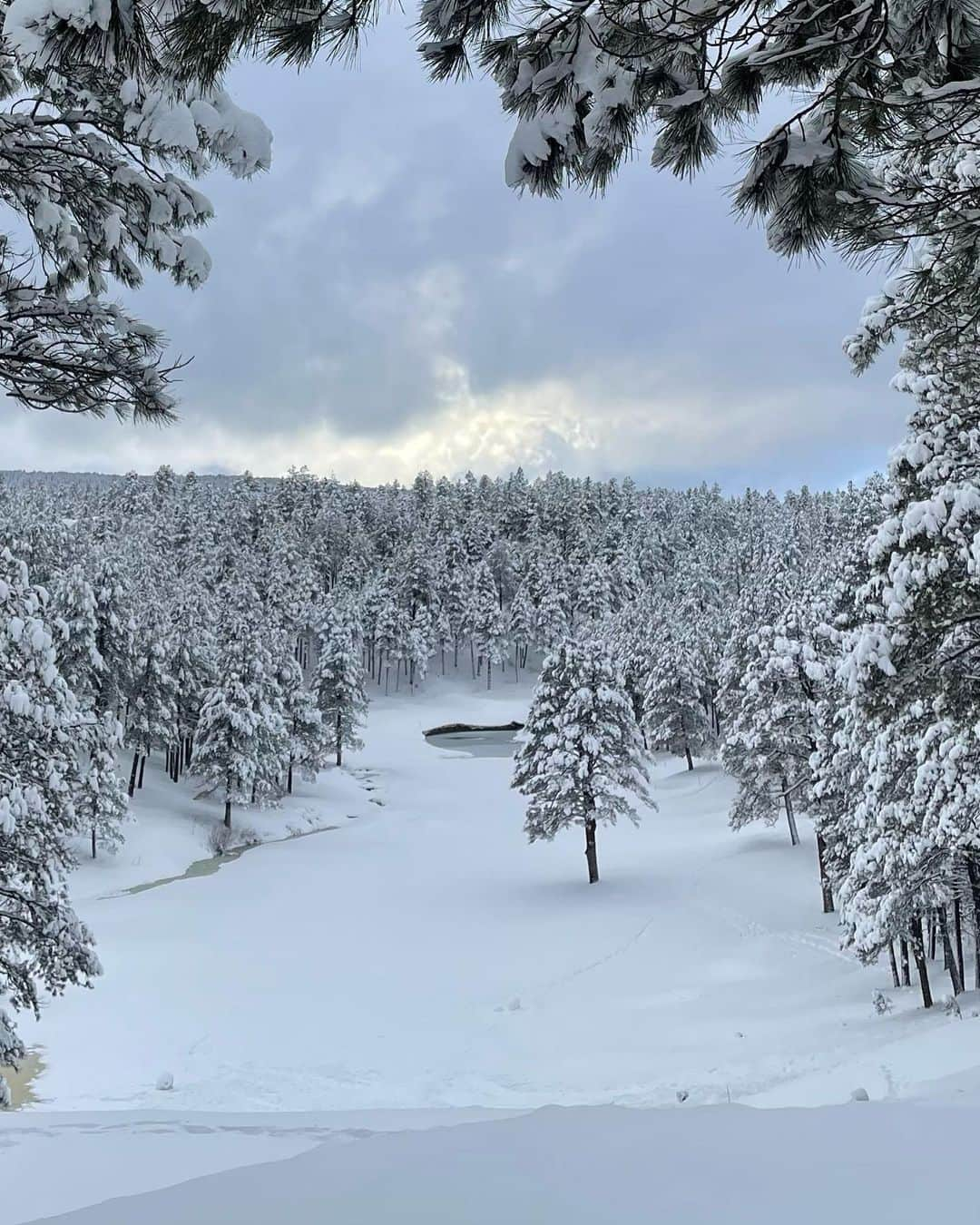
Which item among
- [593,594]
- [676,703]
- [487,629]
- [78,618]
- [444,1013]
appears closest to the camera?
[444,1013]

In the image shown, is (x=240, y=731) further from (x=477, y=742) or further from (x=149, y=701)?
(x=477, y=742)

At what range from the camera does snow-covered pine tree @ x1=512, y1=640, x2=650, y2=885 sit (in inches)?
1035

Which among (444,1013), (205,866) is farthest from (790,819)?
(205,866)

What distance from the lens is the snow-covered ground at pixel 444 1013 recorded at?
4594mm

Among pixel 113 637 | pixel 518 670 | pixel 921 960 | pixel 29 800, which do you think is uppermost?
pixel 113 637

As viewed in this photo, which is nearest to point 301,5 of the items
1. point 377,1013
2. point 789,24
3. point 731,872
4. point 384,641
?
point 789,24

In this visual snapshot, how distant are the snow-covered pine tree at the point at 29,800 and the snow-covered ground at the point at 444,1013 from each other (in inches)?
84.6

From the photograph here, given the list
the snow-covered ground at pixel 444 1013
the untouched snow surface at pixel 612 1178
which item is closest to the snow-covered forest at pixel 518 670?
the snow-covered ground at pixel 444 1013

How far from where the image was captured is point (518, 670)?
8050 centimetres

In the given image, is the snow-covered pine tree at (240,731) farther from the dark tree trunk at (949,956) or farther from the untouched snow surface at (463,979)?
the dark tree trunk at (949,956)

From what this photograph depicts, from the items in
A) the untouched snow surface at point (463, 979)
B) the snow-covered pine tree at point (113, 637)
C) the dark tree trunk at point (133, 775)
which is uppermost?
the snow-covered pine tree at point (113, 637)

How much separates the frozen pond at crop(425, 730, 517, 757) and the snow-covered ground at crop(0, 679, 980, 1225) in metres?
21.8

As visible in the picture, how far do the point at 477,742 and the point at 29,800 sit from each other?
174 feet

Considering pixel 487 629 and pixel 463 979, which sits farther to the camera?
pixel 487 629
